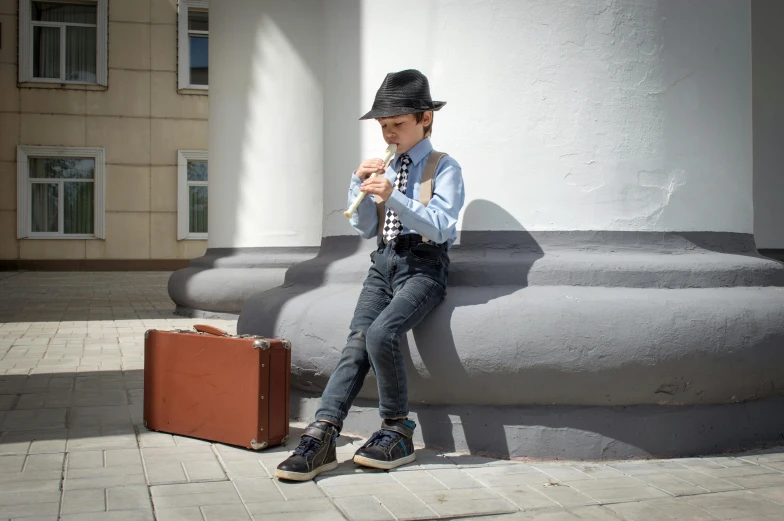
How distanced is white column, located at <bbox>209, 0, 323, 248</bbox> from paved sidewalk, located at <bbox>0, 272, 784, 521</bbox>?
4425mm

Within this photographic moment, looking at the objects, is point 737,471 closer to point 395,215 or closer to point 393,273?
point 393,273

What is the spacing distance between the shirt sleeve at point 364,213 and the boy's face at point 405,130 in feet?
0.81

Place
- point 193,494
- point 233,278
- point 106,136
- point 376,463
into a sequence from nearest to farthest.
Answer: point 193,494 < point 376,463 < point 233,278 < point 106,136

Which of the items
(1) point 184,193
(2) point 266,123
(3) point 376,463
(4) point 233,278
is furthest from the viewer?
(1) point 184,193

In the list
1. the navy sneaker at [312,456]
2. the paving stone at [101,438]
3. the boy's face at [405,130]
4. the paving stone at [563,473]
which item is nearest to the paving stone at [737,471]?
the paving stone at [563,473]

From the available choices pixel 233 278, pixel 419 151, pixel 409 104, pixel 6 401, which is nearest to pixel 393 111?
pixel 409 104

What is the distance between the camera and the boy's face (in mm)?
3717

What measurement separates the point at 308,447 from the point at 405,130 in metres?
1.41

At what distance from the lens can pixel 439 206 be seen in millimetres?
3535

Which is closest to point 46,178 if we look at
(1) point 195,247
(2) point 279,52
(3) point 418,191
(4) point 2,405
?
(1) point 195,247

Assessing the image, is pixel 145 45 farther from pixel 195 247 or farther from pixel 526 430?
pixel 526 430

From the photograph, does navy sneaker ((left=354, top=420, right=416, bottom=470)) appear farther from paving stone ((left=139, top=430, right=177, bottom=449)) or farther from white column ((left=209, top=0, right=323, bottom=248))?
white column ((left=209, top=0, right=323, bottom=248))

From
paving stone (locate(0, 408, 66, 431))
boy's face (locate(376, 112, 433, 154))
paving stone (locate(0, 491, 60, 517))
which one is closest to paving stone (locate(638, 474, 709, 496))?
boy's face (locate(376, 112, 433, 154))

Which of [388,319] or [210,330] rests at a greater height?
[388,319]
